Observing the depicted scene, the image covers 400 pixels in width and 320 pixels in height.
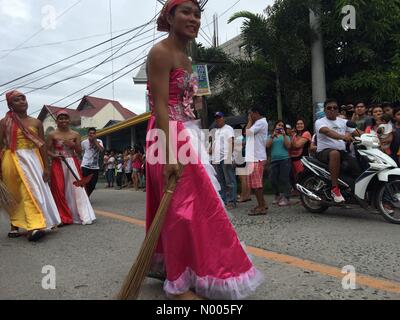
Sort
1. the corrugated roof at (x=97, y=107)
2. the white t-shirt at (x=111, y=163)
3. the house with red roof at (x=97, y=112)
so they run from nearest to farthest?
the white t-shirt at (x=111, y=163)
the house with red roof at (x=97, y=112)
the corrugated roof at (x=97, y=107)

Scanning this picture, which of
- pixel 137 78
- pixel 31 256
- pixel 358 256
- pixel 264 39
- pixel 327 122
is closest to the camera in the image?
pixel 358 256

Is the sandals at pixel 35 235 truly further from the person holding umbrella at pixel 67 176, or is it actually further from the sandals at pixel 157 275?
the sandals at pixel 157 275

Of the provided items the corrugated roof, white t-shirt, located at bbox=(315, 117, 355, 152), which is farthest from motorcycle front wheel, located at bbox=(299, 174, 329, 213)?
the corrugated roof

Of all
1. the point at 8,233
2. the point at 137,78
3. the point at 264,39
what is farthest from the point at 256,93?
the point at 137,78

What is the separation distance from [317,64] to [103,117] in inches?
1574

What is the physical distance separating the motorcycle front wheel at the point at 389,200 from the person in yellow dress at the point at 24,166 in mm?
4288

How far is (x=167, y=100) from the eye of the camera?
271 centimetres

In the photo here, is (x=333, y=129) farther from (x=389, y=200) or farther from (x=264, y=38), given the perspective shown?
(x=264, y=38)

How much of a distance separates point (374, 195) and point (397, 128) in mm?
1794

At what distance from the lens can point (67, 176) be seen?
22.2 ft

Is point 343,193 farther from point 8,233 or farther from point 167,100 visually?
point 8,233

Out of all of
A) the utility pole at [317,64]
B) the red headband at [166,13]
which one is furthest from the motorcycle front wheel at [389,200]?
the utility pole at [317,64]

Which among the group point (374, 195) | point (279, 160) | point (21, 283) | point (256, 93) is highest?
point (256, 93)

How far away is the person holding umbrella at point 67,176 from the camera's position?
258 inches
